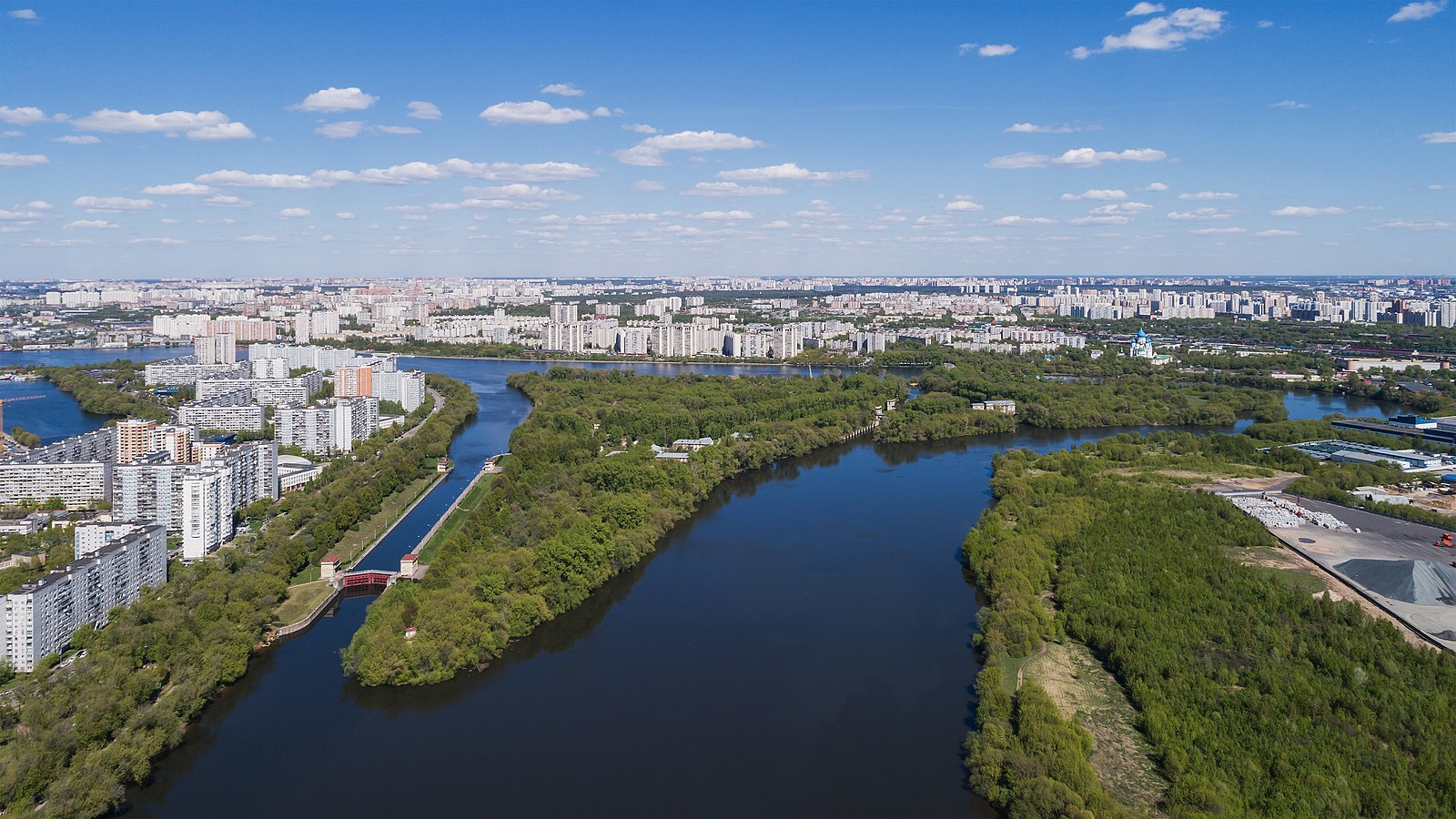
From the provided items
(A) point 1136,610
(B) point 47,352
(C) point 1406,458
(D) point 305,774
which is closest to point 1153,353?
(C) point 1406,458

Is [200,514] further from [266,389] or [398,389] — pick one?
[398,389]

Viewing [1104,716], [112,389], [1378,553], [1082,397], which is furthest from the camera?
[1082,397]

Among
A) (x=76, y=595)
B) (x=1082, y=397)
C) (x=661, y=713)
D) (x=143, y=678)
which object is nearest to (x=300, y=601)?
(x=76, y=595)

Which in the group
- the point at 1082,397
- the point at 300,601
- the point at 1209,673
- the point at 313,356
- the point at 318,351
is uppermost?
the point at 318,351

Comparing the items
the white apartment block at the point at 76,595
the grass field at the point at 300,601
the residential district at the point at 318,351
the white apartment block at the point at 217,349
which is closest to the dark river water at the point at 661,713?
the grass field at the point at 300,601

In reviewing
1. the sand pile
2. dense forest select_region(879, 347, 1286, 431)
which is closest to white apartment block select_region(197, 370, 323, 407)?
dense forest select_region(879, 347, 1286, 431)

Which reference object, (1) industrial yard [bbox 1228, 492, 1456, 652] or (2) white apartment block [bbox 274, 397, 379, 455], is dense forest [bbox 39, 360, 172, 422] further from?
(1) industrial yard [bbox 1228, 492, 1456, 652]

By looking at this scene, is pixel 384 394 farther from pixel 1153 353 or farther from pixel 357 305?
pixel 357 305
